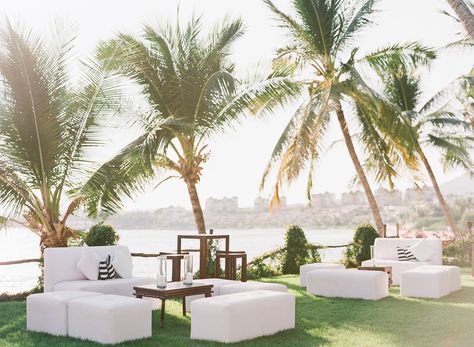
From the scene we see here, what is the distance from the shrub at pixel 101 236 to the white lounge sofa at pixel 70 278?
211 centimetres

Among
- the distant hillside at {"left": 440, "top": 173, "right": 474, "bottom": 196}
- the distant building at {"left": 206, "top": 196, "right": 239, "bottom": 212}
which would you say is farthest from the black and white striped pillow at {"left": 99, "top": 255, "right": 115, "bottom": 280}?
the distant hillside at {"left": 440, "top": 173, "right": 474, "bottom": 196}

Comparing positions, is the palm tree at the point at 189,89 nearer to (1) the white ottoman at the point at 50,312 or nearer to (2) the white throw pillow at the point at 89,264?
(2) the white throw pillow at the point at 89,264

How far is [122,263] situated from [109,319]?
2.50m

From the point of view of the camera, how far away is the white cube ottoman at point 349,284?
8750mm

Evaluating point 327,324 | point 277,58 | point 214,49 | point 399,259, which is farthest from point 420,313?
point 277,58

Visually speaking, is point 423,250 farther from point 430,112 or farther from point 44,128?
point 430,112

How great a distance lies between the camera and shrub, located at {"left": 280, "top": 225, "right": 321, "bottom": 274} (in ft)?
42.7

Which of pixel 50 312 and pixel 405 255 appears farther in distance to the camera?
pixel 405 255

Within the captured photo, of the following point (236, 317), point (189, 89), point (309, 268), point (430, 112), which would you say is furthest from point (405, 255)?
point (430, 112)

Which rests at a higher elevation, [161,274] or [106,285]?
[161,274]

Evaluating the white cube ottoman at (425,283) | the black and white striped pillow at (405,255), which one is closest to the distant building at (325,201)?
the black and white striped pillow at (405,255)

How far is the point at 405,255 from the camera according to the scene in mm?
11008

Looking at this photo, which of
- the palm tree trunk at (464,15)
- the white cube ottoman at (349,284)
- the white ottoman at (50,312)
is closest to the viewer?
the white ottoman at (50,312)

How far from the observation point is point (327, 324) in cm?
680
